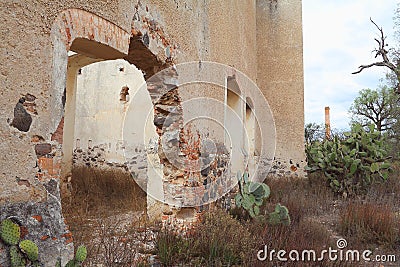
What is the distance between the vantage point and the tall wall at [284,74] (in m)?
9.26

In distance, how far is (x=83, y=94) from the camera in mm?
9133

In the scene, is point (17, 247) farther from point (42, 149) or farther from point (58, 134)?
point (58, 134)

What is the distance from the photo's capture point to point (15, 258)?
1.90 m

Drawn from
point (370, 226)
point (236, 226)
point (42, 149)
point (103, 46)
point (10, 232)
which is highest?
point (103, 46)

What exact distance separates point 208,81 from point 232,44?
180cm

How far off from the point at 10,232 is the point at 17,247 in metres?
0.10

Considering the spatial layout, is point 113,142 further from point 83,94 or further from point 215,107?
point 215,107

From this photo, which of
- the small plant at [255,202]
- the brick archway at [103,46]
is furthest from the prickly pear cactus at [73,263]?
the small plant at [255,202]

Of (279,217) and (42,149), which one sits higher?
(42,149)

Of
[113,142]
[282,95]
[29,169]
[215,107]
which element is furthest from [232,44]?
[29,169]

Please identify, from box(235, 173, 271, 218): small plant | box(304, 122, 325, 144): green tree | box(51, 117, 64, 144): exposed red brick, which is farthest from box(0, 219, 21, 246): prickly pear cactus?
box(304, 122, 325, 144): green tree

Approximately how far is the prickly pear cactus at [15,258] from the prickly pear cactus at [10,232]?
0.03 metres

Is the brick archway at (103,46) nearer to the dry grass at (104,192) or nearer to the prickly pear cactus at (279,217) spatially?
the prickly pear cactus at (279,217)

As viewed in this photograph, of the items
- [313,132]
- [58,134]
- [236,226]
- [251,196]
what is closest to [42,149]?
[58,134]
